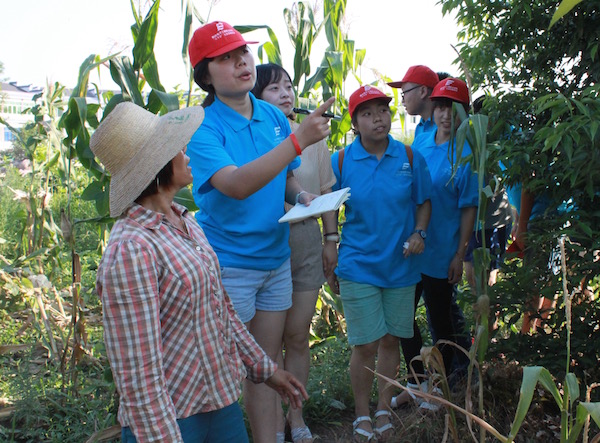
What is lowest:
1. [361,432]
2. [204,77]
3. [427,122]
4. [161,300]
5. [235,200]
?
[361,432]

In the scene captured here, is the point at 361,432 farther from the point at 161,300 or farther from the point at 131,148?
the point at 131,148

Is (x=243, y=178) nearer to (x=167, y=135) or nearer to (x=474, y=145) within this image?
(x=167, y=135)

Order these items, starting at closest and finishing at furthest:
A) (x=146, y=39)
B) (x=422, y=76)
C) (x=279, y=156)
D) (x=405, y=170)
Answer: (x=279, y=156)
(x=146, y=39)
(x=405, y=170)
(x=422, y=76)

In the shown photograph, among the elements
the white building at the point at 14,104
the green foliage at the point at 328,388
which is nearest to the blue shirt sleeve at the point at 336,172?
the green foliage at the point at 328,388

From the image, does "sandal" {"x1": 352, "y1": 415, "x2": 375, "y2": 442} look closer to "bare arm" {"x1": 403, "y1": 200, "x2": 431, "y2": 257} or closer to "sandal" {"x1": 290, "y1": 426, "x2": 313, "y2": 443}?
"sandal" {"x1": 290, "y1": 426, "x2": 313, "y2": 443}

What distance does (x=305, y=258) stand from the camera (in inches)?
124

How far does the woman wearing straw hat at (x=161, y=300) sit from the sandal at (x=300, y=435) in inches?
Result: 52.1

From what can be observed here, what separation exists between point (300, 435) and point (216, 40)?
71.8 inches

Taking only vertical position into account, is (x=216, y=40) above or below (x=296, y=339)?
above

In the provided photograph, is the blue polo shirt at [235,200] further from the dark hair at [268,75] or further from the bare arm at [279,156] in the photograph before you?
the dark hair at [268,75]

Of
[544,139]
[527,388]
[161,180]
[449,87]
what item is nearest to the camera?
[527,388]

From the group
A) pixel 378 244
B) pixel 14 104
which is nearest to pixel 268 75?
pixel 378 244

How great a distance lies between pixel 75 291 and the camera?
3.40m

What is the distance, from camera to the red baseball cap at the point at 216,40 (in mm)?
2590
